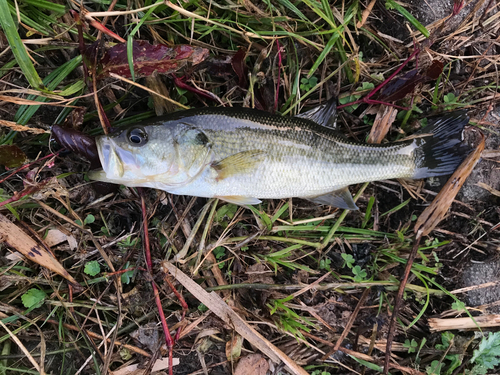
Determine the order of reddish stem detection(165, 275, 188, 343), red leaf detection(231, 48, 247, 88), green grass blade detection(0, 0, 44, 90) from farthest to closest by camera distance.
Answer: reddish stem detection(165, 275, 188, 343), red leaf detection(231, 48, 247, 88), green grass blade detection(0, 0, 44, 90)

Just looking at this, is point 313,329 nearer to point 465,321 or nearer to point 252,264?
point 252,264

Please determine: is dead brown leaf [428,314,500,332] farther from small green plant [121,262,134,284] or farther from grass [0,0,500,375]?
small green plant [121,262,134,284]

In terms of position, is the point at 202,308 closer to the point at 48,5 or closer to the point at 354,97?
the point at 354,97

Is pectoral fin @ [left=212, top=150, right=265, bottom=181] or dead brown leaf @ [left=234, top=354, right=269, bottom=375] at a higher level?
pectoral fin @ [left=212, top=150, right=265, bottom=181]

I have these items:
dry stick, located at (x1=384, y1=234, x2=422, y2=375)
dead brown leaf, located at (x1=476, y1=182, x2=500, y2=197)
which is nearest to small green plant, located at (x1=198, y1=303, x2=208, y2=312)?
dry stick, located at (x1=384, y1=234, x2=422, y2=375)

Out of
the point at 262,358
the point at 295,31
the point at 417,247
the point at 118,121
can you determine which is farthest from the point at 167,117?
the point at 417,247

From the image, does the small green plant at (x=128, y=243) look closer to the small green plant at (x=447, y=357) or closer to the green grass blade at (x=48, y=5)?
the green grass blade at (x=48, y=5)
